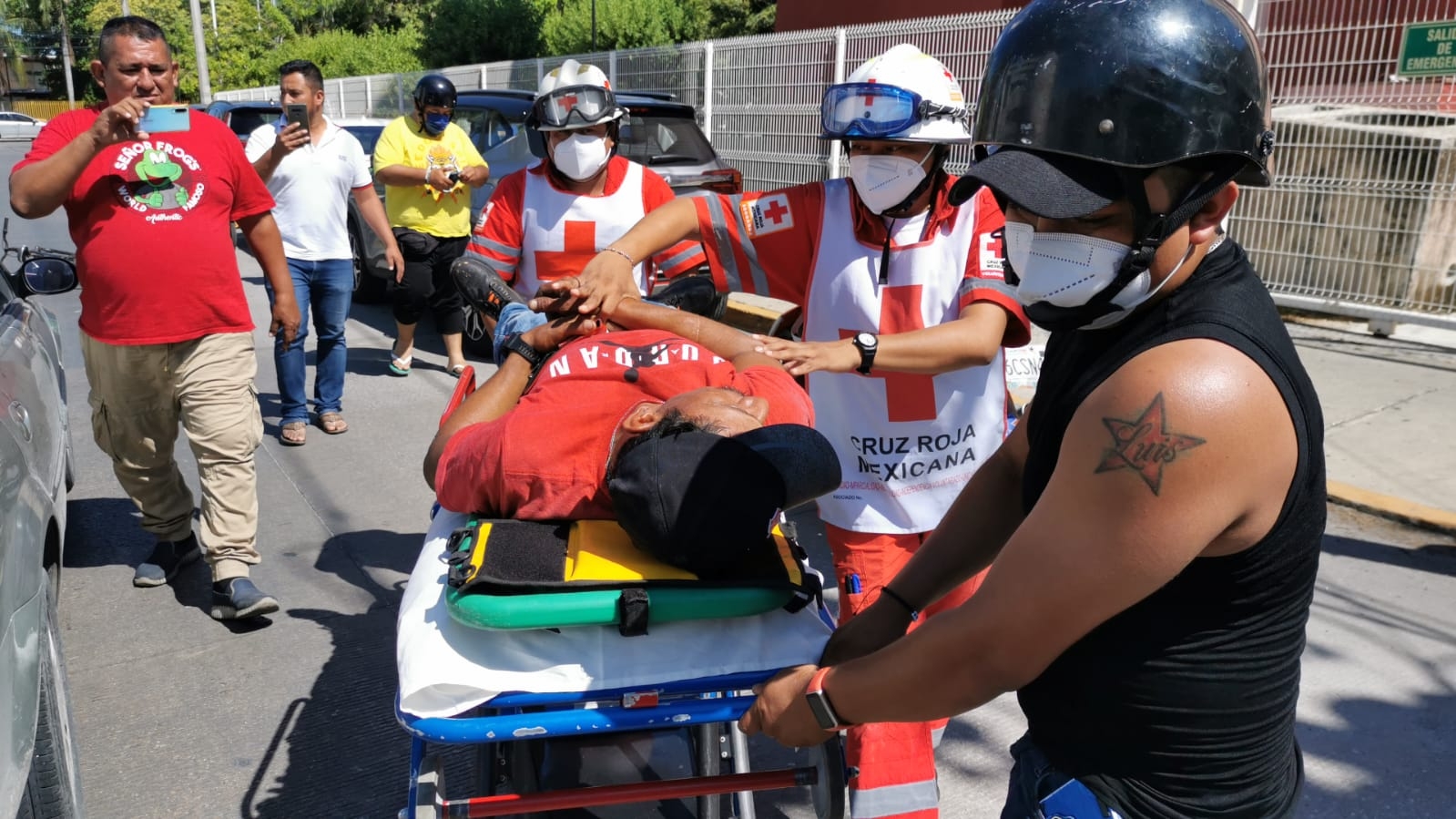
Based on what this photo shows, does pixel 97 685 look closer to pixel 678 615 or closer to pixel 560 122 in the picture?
pixel 560 122

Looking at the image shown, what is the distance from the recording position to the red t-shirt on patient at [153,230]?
389 centimetres

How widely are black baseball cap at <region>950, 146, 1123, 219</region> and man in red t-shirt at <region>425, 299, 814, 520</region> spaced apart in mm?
912

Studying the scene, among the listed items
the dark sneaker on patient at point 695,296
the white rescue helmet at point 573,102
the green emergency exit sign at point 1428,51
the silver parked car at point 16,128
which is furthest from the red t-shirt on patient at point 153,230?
the silver parked car at point 16,128

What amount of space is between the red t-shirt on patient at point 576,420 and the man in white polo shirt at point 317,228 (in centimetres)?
420

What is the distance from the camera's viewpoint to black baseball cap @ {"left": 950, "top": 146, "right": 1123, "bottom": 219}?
1306 millimetres

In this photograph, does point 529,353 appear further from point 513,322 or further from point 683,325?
point 683,325

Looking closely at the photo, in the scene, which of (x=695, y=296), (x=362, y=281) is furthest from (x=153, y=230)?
(x=362, y=281)

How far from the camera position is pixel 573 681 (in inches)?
72.6

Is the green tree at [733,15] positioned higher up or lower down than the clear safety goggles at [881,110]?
higher up

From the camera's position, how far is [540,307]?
270 centimetres

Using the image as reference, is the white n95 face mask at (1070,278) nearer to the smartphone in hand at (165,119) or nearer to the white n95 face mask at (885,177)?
the white n95 face mask at (885,177)

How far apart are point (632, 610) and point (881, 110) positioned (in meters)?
1.52

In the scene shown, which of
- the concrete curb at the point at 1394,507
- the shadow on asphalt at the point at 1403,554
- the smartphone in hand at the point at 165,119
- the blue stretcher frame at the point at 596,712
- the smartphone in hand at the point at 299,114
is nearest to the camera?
the blue stretcher frame at the point at 596,712

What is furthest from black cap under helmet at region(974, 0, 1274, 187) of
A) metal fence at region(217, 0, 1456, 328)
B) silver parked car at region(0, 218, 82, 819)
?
metal fence at region(217, 0, 1456, 328)
